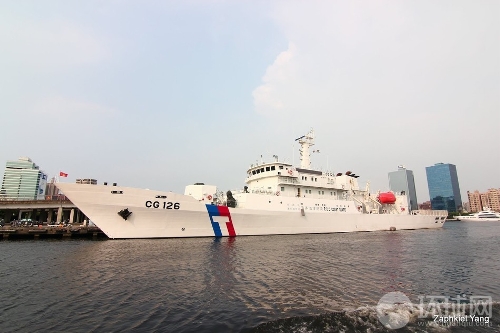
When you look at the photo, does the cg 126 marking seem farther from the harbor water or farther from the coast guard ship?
the harbor water

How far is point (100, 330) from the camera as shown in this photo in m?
4.93

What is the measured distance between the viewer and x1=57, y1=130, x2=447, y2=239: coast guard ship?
654 inches

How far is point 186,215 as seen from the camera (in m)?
18.0

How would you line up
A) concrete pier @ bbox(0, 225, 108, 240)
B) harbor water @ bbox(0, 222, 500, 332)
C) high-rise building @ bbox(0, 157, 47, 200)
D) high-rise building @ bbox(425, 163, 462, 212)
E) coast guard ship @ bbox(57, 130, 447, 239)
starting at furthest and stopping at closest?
1. high-rise building @ bbox(425, 163, 462, 212)
2. high-rise building @ bbox(0, 157, 47, 200)
3. concrete pier @ bbox(0, 225, 108, 240)
4. coast guard ship @ bbox(57, 130, 447, 239)
5. harbor water @ bbox(0, 222, 500, 332)

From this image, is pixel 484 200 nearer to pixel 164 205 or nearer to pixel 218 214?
pixel 218 214

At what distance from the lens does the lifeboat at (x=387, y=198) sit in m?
30.1

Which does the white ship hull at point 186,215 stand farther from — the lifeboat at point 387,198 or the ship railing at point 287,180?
the lifeboat at point 387,198

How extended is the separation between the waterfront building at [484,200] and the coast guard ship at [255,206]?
396ft

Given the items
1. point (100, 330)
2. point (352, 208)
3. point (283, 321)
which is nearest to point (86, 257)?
point (100, 330)

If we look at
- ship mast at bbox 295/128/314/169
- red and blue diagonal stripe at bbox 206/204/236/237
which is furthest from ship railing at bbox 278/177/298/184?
red and blue diagonal stripe at bbox 206/204/236/237

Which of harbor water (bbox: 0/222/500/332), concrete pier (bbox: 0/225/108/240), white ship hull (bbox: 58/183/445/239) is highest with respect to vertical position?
white ship hull (bbox: 58/183/445/239)

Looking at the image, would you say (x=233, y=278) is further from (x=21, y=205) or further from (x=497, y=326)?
(x=21, y=205)

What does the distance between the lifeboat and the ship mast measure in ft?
32.5

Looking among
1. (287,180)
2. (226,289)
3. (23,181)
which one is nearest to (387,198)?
(287,180)
